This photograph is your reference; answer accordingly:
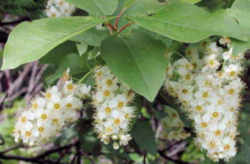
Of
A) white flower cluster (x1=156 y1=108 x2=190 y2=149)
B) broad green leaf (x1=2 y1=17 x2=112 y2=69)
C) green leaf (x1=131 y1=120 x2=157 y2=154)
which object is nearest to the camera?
broad green leaf (x1=2 y1=17 x2=112 y2=69)

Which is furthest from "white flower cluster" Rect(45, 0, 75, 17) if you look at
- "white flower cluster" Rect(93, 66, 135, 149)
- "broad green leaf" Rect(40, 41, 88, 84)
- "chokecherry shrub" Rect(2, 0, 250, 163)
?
"white flower cluster" Rect(93, 66, 135, 149)

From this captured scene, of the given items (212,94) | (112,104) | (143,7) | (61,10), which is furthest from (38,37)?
(61,10)

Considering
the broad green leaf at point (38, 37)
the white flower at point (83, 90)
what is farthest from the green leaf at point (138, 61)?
the white flower at point (83, 90)

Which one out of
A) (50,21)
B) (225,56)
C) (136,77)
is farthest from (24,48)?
(225,56)

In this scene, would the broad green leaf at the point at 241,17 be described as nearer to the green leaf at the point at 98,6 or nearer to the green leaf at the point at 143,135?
the green leaf at the point at 98,6

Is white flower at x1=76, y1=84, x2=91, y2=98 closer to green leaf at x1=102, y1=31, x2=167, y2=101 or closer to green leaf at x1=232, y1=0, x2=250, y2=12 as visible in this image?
green leaf at x1=102, y1=31, x2=167, y2=101

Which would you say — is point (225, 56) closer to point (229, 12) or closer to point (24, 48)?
point (229, 12)
